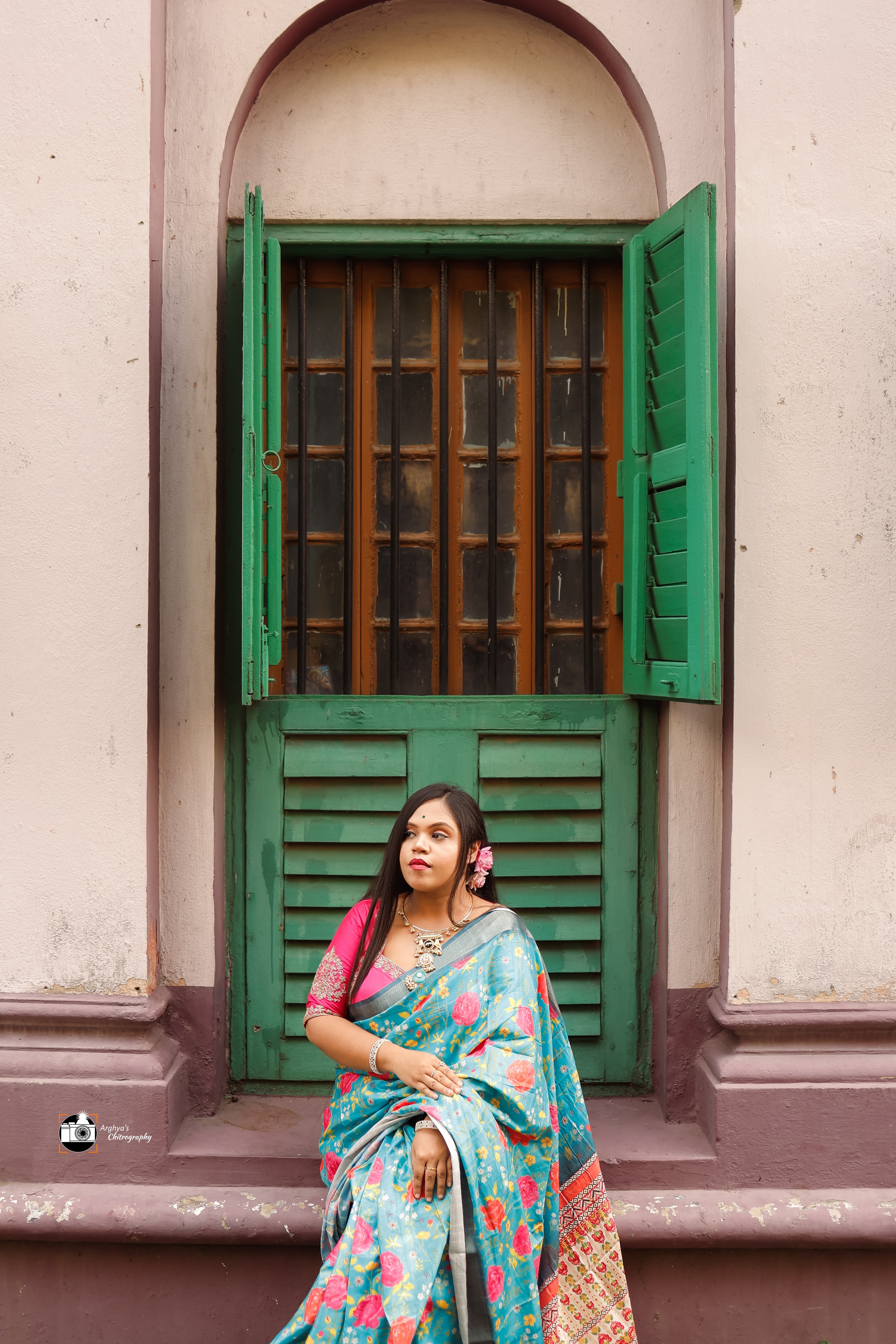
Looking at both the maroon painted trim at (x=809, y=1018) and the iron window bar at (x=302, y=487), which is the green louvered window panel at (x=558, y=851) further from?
the iron window bar at (x=302, y=487)

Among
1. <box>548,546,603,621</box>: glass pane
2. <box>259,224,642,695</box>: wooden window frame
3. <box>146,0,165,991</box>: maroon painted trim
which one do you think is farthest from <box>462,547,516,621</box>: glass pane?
<box>146,0,165,991</box>: maroon painted trim

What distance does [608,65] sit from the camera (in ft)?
10.3

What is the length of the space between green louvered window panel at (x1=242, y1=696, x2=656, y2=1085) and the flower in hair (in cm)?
77

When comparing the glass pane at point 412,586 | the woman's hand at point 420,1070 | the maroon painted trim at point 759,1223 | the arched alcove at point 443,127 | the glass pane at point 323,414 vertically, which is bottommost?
the maroon painted trim at point 759,1223

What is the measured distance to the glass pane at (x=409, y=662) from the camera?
10.7 feet

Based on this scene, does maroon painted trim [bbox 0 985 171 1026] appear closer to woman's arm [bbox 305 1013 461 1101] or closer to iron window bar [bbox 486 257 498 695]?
woman's arm [bbox 305 1013 461 1101]

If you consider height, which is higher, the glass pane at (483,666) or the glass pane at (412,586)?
the glass pane at (412,586)

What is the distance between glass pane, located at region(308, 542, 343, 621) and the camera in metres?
3.27

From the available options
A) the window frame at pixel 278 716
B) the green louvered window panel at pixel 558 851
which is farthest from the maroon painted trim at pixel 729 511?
the green louvered window panel at pixel 558 851

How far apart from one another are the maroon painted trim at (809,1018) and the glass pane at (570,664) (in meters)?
1.04

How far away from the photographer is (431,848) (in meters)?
2.26

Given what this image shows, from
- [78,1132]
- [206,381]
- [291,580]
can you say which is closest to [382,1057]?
[78,1132]

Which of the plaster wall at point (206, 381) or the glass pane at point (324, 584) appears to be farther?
the glass pane at point (324, 584)

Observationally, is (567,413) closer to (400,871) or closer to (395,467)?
(395,467)
